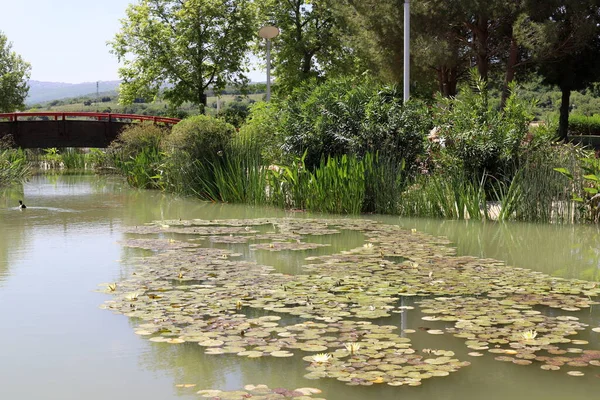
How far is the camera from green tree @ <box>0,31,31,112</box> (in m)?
42.9

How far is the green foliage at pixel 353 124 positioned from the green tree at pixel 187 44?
19.8m

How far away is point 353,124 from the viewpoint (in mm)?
12875

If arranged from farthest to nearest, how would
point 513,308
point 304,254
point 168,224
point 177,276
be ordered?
1. point 168,224
2. point 304,254
3. point 177,276
4. point 513,308

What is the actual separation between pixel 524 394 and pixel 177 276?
3.68 metres

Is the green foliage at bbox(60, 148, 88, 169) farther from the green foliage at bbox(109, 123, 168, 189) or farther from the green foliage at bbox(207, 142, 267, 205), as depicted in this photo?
the green foliage at bbox(207, 142, 267, 205)

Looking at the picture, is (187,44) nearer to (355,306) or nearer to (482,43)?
(482,43)

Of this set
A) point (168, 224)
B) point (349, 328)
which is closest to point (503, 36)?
point (168, 224)

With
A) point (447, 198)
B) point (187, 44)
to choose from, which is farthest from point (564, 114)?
point (447, 198)

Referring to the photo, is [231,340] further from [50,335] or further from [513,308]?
[513,308]

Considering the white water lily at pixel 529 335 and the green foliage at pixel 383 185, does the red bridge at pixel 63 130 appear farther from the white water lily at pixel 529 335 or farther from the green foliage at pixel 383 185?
the white water lily at pixel 529 335

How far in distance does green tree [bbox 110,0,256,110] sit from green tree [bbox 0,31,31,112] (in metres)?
11.3

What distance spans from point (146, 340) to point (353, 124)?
8.43m

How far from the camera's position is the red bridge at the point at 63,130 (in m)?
24.2

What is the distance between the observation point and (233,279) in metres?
6.71
